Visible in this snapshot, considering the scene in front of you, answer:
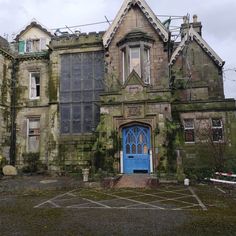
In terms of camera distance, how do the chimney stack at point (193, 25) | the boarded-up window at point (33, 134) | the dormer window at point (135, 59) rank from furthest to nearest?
the chimney stack at point (193, 25) → the boarded-up window at point (33, 134) → the dormer window at point (135, 59)

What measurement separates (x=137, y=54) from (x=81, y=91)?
189 inches

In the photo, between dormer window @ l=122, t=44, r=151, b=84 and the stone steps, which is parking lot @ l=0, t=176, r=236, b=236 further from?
dormer window @ l=122, t=44, r=151, b=84

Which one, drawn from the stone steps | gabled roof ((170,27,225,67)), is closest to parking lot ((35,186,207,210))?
the stone steps

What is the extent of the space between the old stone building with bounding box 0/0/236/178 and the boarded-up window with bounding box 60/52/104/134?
0.23ft

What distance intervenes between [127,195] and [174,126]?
5.61m

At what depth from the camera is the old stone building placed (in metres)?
15.8

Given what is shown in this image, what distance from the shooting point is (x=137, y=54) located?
59.9 feet

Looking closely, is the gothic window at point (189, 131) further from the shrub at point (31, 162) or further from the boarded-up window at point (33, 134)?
the boarded-up window at point (33, 134)

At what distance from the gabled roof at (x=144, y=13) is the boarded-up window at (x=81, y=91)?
1563 mm

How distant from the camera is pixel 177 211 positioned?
7992 millimetres

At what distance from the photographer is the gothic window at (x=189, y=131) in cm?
1672

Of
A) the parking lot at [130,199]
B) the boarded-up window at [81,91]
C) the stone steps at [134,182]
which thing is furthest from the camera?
the boarded-up window at [81,91]

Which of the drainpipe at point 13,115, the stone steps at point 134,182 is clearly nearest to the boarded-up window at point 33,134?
the drainpipe at point 13,115

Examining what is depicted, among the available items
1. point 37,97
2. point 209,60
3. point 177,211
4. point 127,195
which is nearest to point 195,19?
point 209,60
